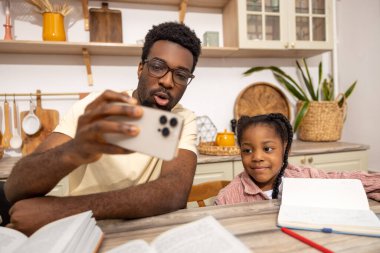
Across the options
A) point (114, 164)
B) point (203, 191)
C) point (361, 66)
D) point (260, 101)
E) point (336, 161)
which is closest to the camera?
point (114, 164)

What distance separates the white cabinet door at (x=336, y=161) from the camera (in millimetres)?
1981

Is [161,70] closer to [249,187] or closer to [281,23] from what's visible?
[249,187]

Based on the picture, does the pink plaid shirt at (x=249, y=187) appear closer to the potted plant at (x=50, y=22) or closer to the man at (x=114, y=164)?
the man at (x=114, y=164)

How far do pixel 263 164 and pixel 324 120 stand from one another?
1427 mm

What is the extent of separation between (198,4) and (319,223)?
2.07m

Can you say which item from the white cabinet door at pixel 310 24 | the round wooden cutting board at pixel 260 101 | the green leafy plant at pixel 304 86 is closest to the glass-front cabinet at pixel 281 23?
the white cabinet door at pixel 310 24

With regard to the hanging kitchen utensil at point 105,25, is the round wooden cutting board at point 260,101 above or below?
below

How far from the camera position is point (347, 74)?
2766mm

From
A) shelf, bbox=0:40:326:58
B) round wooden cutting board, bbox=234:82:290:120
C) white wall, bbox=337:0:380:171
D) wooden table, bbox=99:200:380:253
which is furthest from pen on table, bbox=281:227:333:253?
white wall, bbox=337:0:380:171

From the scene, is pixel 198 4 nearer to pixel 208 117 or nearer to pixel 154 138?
pixel 208 117

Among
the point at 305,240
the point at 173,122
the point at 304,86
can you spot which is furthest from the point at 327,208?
the point at 304,86

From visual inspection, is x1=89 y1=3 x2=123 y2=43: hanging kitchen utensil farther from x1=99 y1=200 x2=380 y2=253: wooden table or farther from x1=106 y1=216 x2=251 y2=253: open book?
x1=106 y1=216 x2=251 y2=253: open book

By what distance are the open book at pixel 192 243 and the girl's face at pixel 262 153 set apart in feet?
2.02

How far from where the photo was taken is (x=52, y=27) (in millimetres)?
1874
